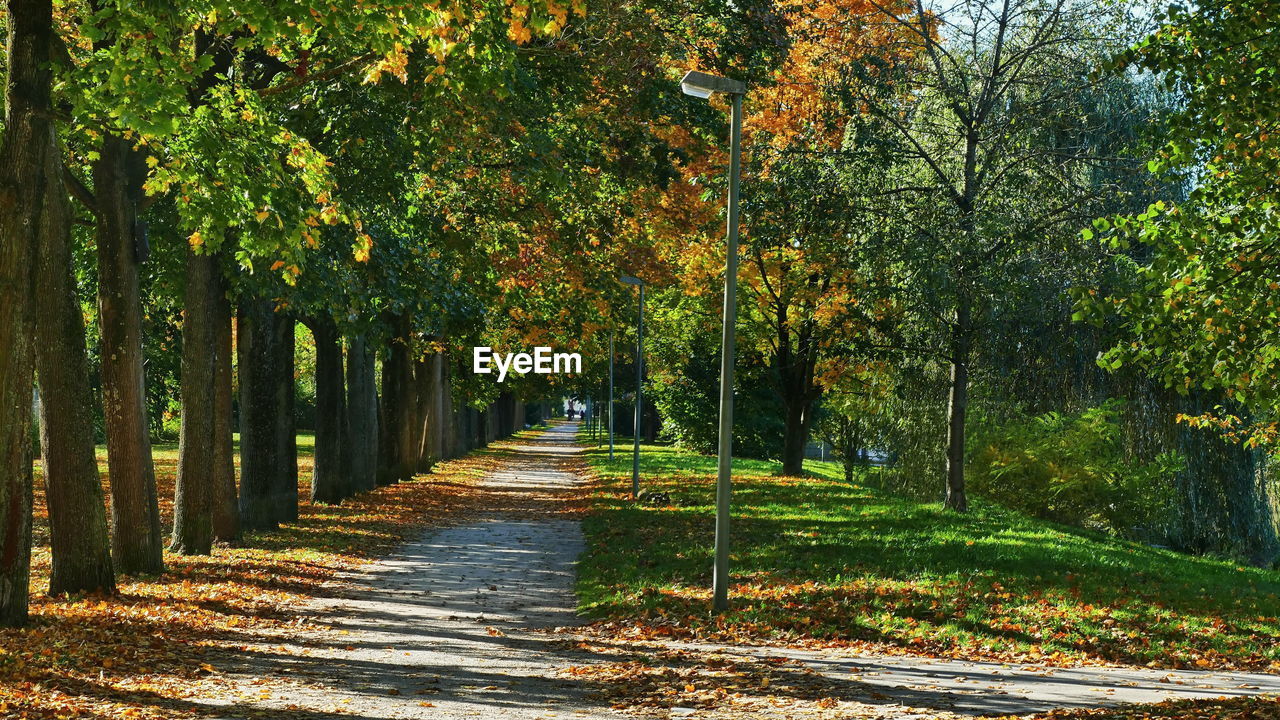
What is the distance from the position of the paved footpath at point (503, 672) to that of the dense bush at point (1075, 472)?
480 inches

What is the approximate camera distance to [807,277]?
3106 cm

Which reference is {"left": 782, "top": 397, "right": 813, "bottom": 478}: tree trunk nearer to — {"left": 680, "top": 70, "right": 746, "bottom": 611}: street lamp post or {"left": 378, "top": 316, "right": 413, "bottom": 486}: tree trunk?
{"left": 378, "top": 316, "right": 413, "bottom": 486}: tree trunk

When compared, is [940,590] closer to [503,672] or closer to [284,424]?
[503,672]

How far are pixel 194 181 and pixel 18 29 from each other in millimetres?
2167

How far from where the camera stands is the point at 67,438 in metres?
12.0

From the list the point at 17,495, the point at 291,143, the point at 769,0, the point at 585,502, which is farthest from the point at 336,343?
the point at 17,495

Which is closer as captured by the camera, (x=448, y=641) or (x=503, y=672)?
(x=503, y=672)

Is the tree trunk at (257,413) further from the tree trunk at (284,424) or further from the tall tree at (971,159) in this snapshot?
the tall tree at (971,159)

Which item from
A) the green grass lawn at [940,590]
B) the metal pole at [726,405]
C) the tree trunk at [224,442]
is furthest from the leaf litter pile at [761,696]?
the tree trunk at [224,442]

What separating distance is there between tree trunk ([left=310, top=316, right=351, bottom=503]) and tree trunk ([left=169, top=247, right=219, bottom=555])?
7.12m

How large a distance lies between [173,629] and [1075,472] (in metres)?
18.4

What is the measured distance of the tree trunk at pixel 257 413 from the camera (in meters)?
19.2

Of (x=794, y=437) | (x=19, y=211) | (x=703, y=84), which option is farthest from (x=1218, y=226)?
(x=794, y=437)

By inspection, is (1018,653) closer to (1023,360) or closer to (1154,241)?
(1154,241)
